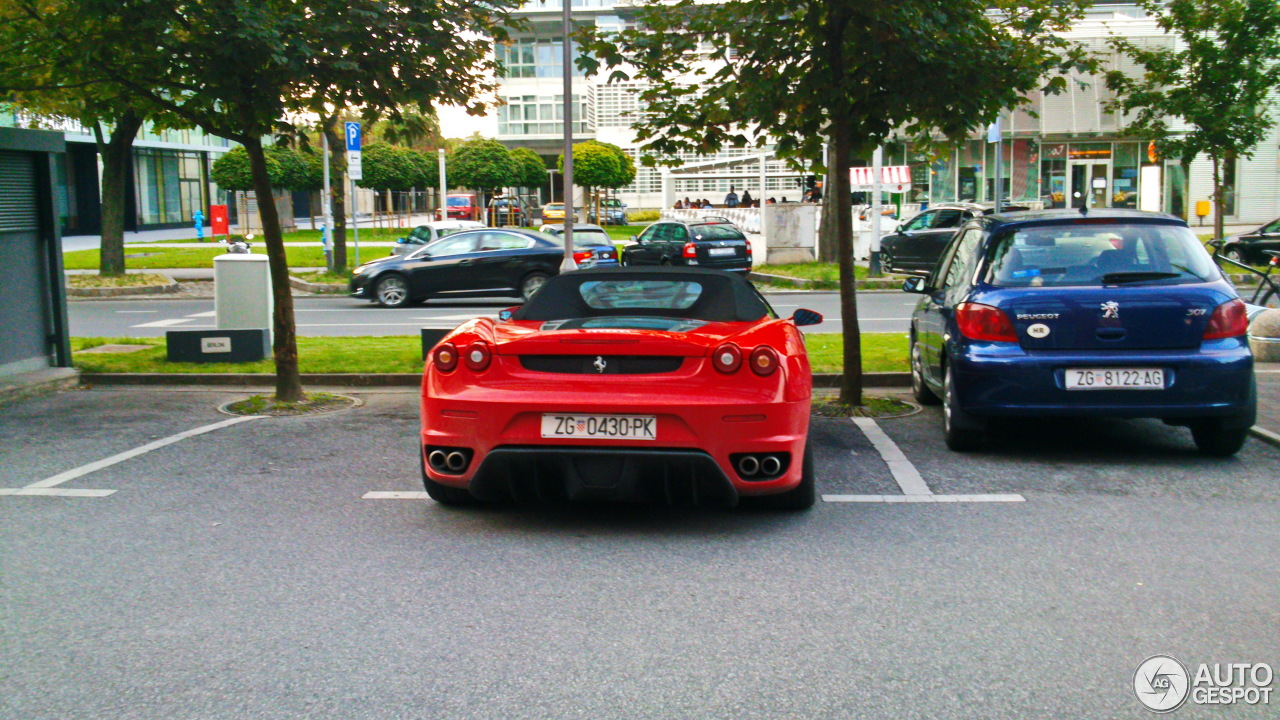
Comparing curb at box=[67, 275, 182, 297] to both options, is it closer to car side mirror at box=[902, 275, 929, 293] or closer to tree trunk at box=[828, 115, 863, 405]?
tree trunk at box=[828, 115, 863, 405]

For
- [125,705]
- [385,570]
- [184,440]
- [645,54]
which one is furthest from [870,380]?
[125,705]

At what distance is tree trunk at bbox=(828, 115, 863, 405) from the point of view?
9.57m

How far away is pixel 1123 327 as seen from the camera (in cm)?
705

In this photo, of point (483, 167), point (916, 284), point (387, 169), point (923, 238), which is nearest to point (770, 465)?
point (916, 284)

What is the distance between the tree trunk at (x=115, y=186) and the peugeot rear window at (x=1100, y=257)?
18.8 meters

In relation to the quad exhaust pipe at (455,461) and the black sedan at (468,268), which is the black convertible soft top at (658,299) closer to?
the quad exhaust pipe at (455,461)

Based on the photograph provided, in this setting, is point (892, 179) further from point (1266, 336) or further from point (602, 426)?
point (602, 426)

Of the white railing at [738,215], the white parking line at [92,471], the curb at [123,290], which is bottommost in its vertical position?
the white parking line at [92,471]

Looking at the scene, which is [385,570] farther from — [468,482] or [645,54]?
[645,54]

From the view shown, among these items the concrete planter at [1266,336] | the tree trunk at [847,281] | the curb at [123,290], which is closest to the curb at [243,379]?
the tree trunk at [847,281]

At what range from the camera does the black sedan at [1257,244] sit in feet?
86.8

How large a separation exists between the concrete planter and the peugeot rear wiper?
5418mm

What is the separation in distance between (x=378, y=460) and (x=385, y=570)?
2.63 m

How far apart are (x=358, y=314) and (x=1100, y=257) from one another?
14.6 meters
